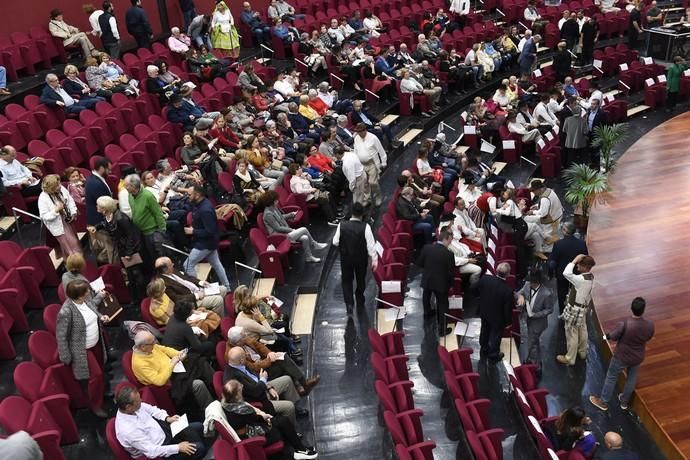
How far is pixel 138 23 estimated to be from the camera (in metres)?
9.98

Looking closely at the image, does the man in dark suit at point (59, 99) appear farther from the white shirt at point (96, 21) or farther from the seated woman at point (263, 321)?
the seated woman at point (263, 321)

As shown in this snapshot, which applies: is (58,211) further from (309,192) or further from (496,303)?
(496,303)

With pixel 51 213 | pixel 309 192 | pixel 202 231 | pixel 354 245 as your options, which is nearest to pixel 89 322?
pixel 51 213

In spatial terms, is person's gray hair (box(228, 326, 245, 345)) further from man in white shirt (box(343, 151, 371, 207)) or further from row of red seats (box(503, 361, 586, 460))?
man in white shirt (box(343, 151, 371, 207))

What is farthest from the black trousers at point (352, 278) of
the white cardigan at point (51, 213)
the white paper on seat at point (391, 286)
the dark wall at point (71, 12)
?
the dark wall at point (71, 12)

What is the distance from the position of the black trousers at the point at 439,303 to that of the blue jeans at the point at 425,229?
1.09 meters

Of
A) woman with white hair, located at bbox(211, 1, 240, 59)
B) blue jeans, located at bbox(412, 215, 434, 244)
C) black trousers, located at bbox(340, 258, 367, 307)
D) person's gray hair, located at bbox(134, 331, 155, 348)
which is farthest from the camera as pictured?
woman with white hair, located at bbox(211, 1, 240, 59)

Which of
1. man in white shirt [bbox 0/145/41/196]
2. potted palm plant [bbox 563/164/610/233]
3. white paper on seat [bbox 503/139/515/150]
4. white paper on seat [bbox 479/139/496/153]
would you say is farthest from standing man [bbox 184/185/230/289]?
white paper on seat [bbox 503/139/515/150]

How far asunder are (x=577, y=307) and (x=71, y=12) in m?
8.37

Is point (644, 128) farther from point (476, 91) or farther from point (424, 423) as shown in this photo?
point (424, 423)

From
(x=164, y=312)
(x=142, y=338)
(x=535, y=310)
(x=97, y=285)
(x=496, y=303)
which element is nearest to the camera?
(x=142, y=338)

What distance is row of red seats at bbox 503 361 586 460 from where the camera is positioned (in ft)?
14.6

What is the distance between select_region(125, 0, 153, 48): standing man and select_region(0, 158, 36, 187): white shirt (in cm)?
427

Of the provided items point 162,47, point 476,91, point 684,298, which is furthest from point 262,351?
point 476,91
